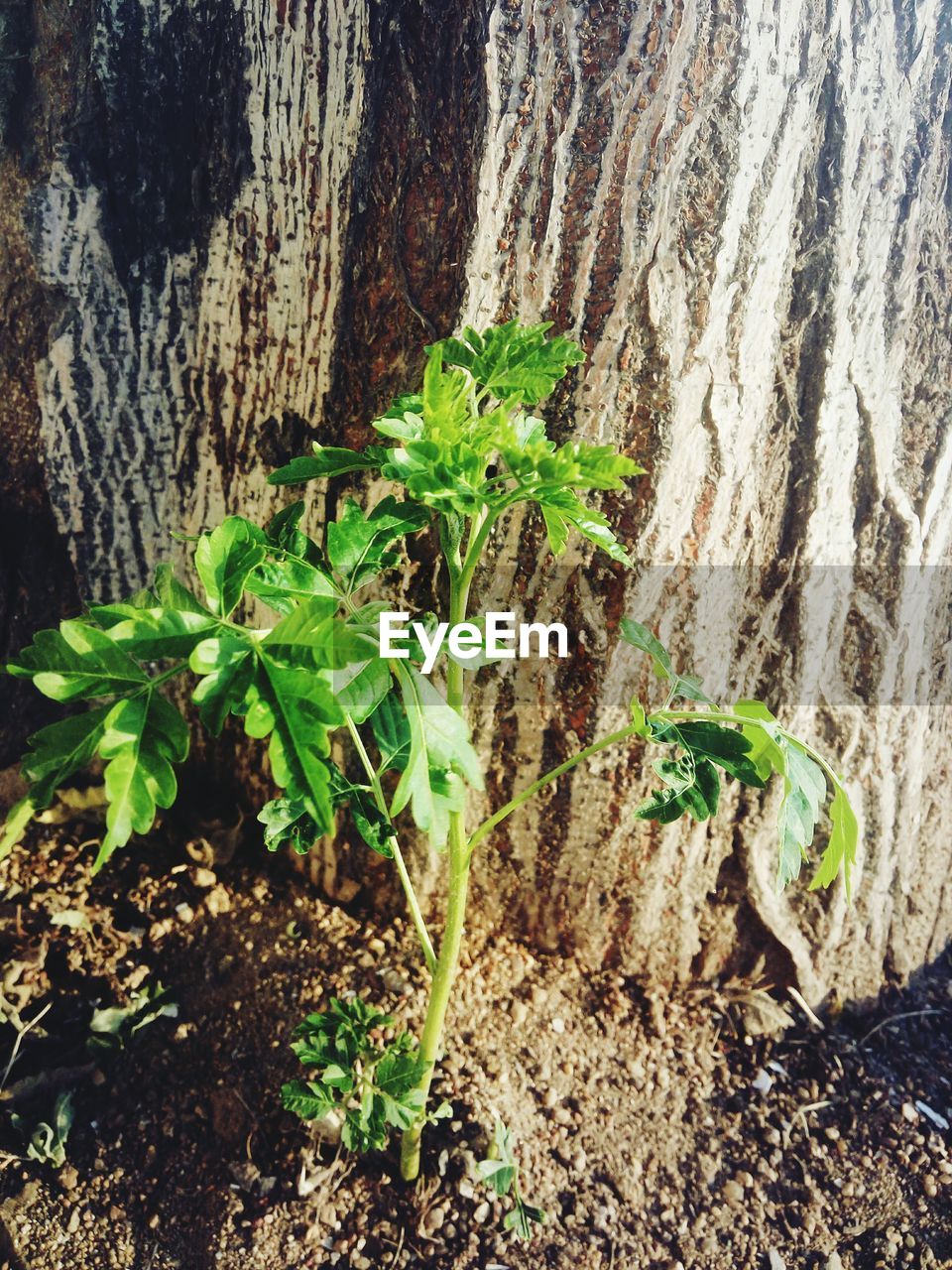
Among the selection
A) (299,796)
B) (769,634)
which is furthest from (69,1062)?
(769,634)

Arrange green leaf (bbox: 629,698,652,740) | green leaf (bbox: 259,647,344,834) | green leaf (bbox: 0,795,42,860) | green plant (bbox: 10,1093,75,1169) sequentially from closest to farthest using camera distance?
green leaf (bbox: 259,647,344,834)
green leaf (bbox: 0,795,42,860)
green leaf (bbox: 629,698,652,740)
green plant (bbox: 10,1093,75,1169)

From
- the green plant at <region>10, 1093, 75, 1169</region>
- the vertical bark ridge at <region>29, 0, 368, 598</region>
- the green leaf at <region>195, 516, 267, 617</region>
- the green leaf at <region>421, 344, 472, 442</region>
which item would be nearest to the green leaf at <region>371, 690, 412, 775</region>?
the green leaf at <region>195, 516, 267, 617</region>

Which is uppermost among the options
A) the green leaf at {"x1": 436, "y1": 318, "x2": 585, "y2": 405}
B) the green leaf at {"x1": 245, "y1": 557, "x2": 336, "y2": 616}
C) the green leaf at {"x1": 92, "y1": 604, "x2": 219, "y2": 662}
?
the green leaf at {"x1": 436, "y1": 318, "x2": 585, "y2": 405}

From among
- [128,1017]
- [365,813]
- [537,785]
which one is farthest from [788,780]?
[128,1017]

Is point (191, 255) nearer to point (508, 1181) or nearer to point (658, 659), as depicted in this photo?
point (658, 659)

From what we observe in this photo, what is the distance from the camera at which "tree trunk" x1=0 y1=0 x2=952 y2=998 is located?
1.42 metres

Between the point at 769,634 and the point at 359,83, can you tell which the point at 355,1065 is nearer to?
the point at 769,634

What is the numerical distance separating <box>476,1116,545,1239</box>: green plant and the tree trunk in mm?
425

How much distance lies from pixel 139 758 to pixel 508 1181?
99cm

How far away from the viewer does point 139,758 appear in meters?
0.97

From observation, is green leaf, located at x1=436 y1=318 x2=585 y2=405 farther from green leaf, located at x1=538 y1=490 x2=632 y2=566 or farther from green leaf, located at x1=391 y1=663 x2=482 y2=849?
green leaf, located at x1=391 y1=663 x2=482 y2=849

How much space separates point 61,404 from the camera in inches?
70.2

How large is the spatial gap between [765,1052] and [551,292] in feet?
5.04

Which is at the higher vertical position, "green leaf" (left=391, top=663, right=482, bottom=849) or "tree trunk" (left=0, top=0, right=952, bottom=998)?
"tree trunk" (left=0, top=0, right=952, bottom=998)
